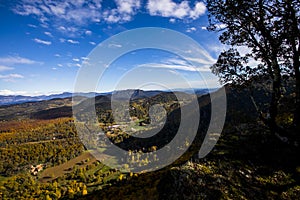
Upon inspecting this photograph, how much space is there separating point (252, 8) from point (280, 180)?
7.96m

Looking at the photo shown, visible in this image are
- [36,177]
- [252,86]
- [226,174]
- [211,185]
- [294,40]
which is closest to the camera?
[211,185]

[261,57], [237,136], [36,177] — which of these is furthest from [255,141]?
[36,177]

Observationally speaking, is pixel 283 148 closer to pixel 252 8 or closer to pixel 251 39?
pixel 251 39

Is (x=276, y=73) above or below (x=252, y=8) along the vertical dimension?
below

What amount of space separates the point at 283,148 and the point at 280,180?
2123 mm

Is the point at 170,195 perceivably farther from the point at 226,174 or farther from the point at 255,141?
the point at 255,141

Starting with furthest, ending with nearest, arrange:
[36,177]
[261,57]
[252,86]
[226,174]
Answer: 1. [36,177]
2. [252,86]
3. [261,57]
4. [226,174]

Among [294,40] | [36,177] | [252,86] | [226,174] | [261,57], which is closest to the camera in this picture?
[226,174]

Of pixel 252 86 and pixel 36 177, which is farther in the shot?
pixel 36 177

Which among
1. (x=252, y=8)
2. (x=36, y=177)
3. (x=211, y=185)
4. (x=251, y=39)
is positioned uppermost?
(x=252, y=8)

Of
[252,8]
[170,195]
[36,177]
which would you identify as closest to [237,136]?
[170,195]

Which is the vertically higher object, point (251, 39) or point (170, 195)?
point (251, 39)

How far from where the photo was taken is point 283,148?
33.7 ft

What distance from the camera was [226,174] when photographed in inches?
355
